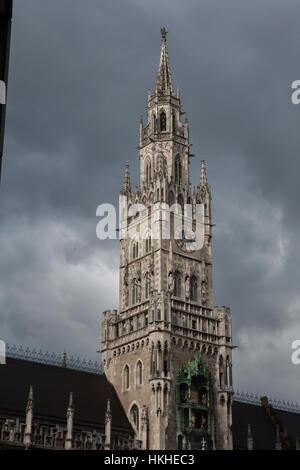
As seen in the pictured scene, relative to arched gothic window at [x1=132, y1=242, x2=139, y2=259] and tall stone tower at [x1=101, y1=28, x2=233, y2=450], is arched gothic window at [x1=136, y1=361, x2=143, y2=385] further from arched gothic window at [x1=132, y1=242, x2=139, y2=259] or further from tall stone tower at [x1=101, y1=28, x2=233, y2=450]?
arched gothic window at [x1=132, y1=242, x2=139, y2=259]

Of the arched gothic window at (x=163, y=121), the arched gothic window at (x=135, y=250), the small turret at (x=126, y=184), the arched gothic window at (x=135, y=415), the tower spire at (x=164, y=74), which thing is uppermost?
the tower spire at (x=164, y=74)

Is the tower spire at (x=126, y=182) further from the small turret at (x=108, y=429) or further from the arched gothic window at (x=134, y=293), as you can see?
the small turret at (x=108, y=429)

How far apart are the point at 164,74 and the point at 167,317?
30.4 meters

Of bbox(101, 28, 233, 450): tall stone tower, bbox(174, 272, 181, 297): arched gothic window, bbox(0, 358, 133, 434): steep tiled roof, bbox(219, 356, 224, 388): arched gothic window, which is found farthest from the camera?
bbox(174, 272, 181, 297): arched gothic window

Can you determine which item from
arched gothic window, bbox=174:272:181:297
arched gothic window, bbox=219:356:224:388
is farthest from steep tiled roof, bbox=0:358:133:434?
arched gothic window, bbox=174:272:181:297

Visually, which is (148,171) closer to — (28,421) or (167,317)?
(167,317)

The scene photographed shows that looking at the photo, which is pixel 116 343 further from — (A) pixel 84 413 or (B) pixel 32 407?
(B) pixel 32 407

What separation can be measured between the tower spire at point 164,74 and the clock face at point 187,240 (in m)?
17.4

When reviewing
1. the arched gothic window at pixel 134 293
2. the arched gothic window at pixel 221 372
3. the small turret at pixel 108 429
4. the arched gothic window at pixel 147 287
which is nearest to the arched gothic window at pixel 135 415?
the small turret at pixel 108 429

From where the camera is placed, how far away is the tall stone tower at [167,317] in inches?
2431

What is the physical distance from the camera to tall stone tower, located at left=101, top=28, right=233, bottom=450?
6175 centimetres

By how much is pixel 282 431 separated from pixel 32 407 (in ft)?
105

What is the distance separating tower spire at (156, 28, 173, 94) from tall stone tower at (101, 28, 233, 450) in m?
1.07
